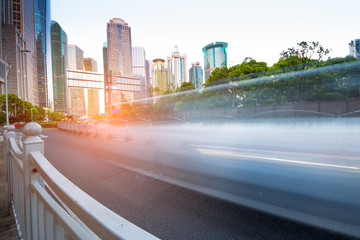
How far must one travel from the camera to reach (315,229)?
2.08 metres

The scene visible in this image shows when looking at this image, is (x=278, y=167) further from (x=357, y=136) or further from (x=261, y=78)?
(x=261, y=78)

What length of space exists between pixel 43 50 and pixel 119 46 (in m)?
64.9

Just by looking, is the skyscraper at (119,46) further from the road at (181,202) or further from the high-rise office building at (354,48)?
the road at (181,202)

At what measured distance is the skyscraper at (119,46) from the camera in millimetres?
118562

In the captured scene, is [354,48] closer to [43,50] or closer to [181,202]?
[181,202]

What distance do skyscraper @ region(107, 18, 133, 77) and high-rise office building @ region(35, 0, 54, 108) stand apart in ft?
179

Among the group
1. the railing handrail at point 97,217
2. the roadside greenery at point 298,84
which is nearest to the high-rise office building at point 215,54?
the roadside greenery at point 298,84

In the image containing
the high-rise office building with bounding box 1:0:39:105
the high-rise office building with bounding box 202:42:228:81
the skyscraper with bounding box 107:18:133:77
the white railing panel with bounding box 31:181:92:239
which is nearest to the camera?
the white railing panel with bounding box 31:181:92:239

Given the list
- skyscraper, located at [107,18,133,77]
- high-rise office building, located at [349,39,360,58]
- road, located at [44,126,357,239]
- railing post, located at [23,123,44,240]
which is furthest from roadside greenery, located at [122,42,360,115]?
skyscraper, located at [107,18,133,77]

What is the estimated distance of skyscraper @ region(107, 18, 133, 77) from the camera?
118562mm

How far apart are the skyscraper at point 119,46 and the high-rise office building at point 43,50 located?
179 ft

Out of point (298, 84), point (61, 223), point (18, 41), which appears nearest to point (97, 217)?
point (61, 223)

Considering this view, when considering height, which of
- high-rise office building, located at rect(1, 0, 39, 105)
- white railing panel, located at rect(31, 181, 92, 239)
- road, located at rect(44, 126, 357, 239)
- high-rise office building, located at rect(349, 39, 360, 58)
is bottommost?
road, located at rect(44, 126, 357, 239)

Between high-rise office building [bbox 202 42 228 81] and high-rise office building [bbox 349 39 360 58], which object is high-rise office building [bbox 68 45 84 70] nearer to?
high-rise office building [bbox 202 42 228 81]
